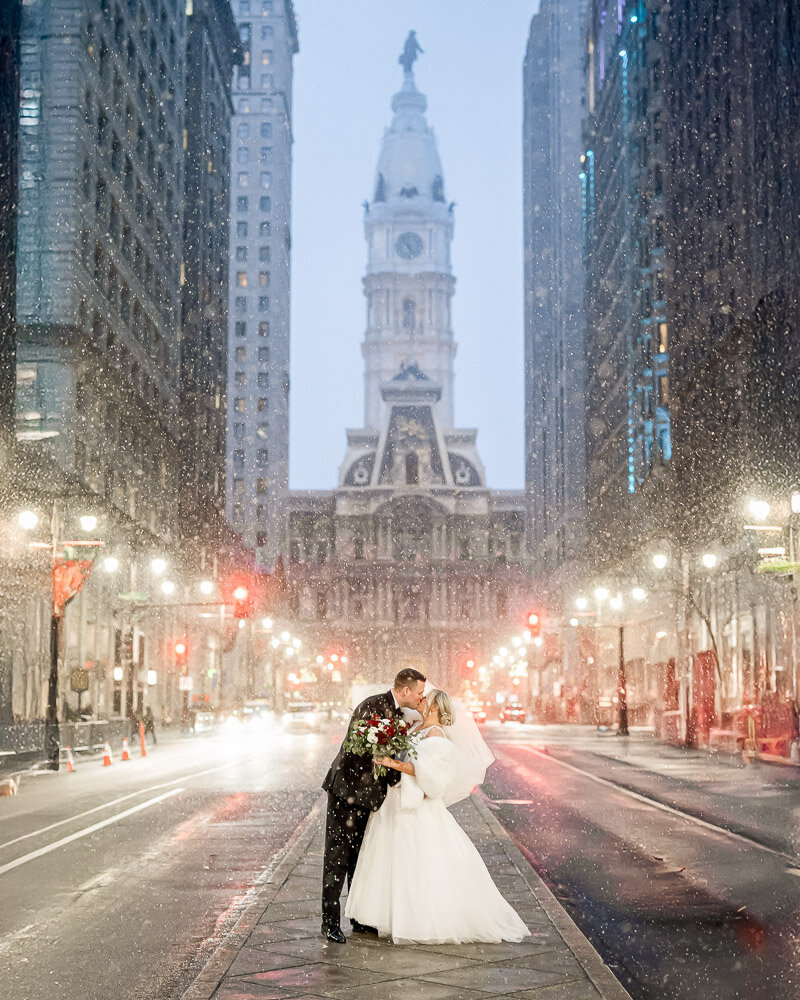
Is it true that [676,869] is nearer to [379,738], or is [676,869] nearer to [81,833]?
[379,738]

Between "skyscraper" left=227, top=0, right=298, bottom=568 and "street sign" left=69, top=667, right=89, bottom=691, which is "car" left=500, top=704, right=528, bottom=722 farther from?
"skyscraper" left=227, top=0, right=298, bottom=568

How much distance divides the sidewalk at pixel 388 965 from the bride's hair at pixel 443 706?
1.19 metres

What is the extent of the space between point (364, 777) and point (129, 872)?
6.17 metres

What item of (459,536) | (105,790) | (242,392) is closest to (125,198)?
(105,790)

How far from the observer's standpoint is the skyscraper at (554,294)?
4791 inches

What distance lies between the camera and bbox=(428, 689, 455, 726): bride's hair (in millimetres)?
10320

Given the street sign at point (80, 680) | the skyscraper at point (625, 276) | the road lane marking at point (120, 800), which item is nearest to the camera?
the road lane marking at point (120, 800)

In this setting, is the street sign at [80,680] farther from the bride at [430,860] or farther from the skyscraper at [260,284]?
the skyscraper at [260,284]

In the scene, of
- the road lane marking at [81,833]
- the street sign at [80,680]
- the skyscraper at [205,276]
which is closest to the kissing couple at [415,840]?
the road lane marking at [81,833]

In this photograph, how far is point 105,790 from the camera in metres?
29.2

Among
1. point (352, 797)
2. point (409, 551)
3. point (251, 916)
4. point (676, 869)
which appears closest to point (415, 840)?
point (352, 797)

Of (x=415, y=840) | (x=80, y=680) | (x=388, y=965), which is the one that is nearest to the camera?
(x=388, y=965)

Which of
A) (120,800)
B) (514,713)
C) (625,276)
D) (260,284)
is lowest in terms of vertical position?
(514,713)

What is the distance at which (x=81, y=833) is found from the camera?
19.7 meters
